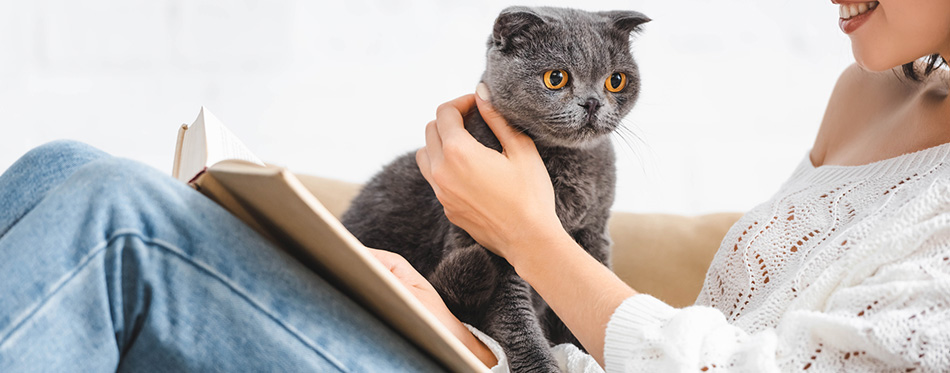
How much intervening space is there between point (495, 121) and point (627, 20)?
0.29 m

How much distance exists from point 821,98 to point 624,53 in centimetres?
164

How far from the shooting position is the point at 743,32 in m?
2.53

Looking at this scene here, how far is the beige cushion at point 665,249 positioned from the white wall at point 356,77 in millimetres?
711

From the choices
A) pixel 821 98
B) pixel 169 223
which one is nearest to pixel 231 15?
pixel 169 223

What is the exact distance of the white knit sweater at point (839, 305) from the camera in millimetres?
776

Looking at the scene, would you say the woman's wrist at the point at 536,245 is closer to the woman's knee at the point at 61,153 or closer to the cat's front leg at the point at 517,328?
the cat's front leg at the point at 517,328

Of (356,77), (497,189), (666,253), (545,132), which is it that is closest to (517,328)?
(497,189)

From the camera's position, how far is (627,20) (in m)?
1.23

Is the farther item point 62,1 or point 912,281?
point 62,1

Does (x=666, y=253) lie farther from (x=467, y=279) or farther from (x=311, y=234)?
(x=311, y=234)

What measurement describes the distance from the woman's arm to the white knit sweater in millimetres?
68

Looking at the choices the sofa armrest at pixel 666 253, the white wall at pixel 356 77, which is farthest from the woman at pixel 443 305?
the white wall at pixel 356 77

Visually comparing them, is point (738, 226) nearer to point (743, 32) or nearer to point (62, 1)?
point (743, 32)

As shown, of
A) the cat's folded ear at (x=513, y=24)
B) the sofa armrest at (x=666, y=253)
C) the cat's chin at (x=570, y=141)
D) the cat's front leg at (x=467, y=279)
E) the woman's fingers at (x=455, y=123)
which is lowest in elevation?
the sofa armrest at (x=666, y=253)
